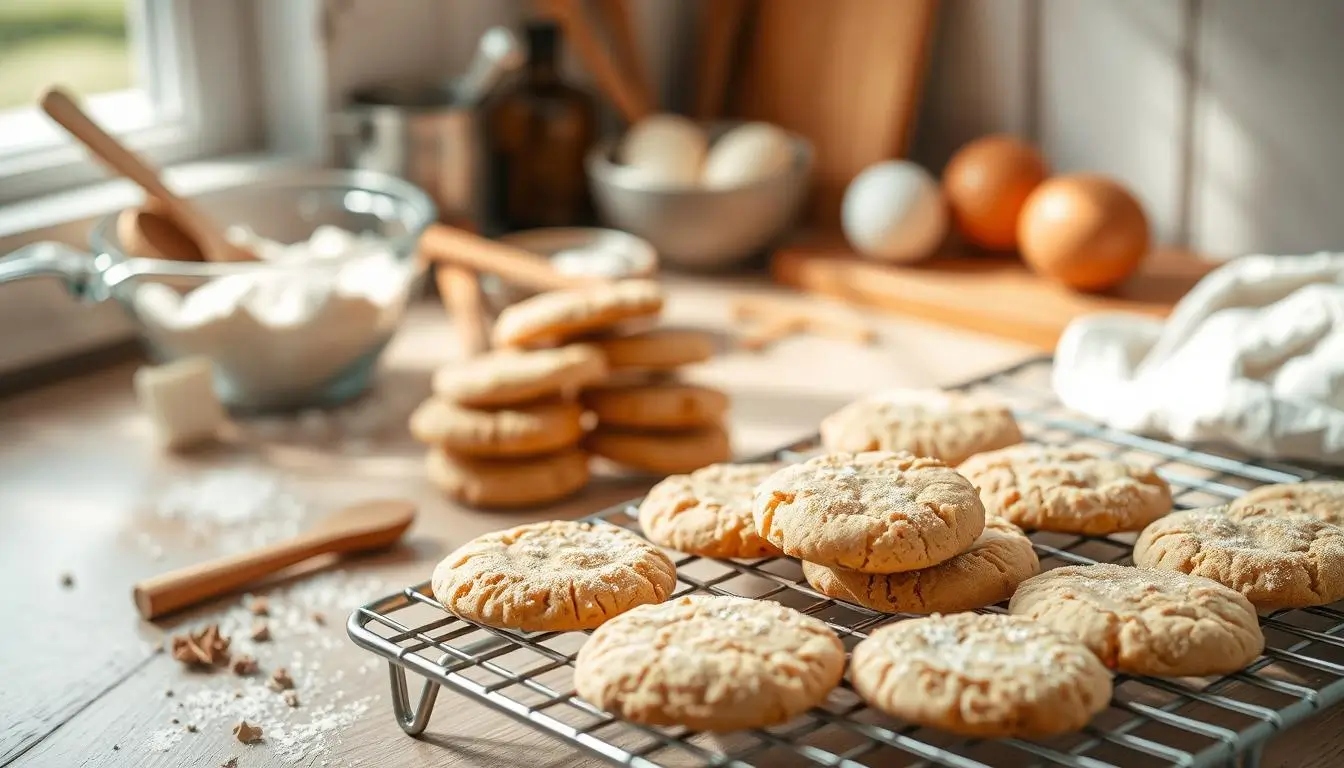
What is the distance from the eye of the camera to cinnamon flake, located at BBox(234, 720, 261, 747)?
0.86 m

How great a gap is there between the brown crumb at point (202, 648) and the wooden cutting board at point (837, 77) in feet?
3.69

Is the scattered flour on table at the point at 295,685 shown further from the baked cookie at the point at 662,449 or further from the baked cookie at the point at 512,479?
the baked cookie at the point at 662,449

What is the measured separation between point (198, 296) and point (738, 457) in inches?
19.8

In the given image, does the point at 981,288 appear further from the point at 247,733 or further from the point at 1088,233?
the point at 247,733

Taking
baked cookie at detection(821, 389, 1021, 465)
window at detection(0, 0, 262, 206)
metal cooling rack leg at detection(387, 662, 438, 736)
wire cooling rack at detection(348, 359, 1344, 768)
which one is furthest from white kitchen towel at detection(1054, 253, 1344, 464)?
window at detection(0, 0, 262, 206)

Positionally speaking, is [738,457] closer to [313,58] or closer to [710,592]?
[710,592]

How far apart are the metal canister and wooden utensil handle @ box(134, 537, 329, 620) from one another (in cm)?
71

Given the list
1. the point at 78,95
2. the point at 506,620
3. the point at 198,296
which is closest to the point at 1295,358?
the point at 506,620

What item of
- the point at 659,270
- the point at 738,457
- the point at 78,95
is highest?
the point at 78,95

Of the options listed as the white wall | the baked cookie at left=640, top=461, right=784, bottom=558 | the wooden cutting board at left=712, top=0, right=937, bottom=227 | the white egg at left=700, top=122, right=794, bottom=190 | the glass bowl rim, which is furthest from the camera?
the wooden cutting board at left=712, top=0, right=937, bottom=227

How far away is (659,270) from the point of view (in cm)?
182

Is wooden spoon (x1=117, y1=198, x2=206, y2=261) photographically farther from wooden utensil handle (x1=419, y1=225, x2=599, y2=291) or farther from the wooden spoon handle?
the wooden spoon handle

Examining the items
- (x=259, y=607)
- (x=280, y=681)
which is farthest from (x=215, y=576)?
(x=280, y=681)

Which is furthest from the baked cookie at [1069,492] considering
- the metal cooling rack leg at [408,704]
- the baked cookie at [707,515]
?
the metal cooling rack leg at [408,704]
